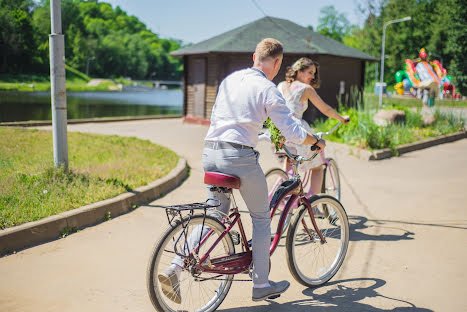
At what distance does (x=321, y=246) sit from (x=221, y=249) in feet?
3.74

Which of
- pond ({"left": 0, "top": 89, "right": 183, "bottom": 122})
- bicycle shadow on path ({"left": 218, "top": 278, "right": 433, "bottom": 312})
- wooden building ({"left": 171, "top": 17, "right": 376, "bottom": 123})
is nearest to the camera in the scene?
bicycle shadow on path ({"left": 218, "top": 278, "right": 433, "bottom": 312})

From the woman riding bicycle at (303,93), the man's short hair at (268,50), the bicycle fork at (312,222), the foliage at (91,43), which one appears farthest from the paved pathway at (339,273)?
the foliage at (91,43)

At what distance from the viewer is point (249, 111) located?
10.5 ft

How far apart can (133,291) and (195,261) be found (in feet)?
3.01

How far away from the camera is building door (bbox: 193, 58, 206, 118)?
18.8 m

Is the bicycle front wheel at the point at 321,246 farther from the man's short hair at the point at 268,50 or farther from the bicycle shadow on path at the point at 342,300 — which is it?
the man's short hair at the point at 268,50

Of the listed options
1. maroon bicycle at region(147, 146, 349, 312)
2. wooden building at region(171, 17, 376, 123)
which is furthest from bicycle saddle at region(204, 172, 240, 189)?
wooden building at region(171, 17, 376, 123)

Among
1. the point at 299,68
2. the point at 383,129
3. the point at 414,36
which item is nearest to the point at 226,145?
the point at 299,68

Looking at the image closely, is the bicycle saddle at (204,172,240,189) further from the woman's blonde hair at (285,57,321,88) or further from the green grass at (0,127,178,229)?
the green grass at (0,127,178,229)

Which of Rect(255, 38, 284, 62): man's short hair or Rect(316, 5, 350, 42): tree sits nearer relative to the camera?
Rect(255, 38, 284, 62): man's short hair

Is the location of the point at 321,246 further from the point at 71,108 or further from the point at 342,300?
the point at 71,108

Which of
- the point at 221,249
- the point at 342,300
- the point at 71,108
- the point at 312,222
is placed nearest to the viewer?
the point at 221,249

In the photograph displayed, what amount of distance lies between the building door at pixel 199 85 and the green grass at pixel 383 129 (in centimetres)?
600

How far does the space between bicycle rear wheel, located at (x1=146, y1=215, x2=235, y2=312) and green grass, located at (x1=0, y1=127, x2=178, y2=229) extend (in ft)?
7.46
